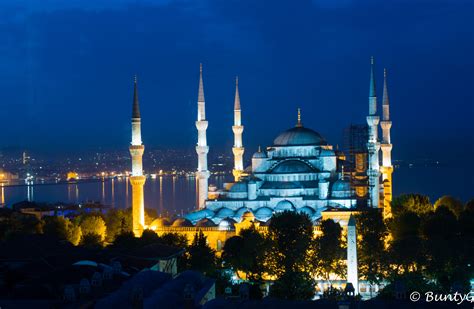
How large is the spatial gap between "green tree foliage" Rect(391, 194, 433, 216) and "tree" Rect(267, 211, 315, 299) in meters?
8.65

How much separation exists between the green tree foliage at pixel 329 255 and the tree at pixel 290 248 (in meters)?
0.39

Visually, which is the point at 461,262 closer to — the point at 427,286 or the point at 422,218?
the point at 427,286

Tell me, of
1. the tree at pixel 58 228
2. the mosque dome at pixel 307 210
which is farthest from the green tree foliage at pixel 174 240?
the mosque dome at pixel 307 210

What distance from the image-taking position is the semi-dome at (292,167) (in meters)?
48.8

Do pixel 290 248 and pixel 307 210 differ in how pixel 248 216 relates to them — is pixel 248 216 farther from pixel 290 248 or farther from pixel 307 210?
pixel 290 248

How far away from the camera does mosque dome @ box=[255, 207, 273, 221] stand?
4528 cm

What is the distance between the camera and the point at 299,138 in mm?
51562

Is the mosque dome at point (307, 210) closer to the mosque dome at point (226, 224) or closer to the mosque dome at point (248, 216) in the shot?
the mosque dome at point (248, 216)

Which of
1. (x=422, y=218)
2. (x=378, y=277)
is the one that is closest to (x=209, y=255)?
(x=378, y=277)

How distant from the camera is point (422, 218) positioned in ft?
137

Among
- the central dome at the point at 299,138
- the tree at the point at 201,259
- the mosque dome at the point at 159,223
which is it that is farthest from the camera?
the central dome at the point at 299,138

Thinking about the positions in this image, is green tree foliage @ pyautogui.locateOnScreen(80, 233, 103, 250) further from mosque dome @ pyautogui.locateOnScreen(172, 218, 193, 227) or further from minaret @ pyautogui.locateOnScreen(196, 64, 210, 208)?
minaret @ pyautogui.locateOnScreen(196, 64, 210, 208)

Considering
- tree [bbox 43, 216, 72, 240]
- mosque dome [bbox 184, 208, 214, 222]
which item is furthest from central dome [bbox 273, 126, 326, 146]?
tree [bbox 43, 216, 72, 240]

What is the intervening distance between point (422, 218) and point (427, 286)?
1240 centimetres
